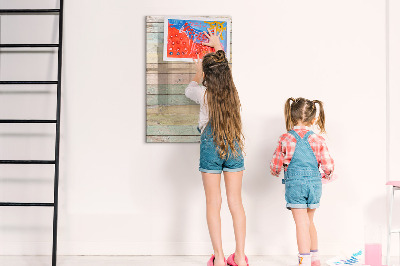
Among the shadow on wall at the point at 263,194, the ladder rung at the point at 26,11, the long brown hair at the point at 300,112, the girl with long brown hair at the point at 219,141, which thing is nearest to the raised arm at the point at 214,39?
the girl with long brown hair at the point at 219,141

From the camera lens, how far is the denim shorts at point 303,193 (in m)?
2.88

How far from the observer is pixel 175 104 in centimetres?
340

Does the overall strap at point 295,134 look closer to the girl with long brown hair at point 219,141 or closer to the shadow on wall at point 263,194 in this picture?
the girl with long brown hair at point 219,141

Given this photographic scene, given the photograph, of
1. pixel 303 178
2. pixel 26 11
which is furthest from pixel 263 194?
pixel 26 11

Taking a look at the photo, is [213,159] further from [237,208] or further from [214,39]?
[214,39]

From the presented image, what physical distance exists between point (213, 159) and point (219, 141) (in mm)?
121

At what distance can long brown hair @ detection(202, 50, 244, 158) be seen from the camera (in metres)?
2.88

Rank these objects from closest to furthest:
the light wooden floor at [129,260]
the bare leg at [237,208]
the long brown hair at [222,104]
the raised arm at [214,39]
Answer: the long brown hair at [222,104] < the bare leg at [237,208] < the light wooden floor at [129,260] < the raised arm at [214,39]

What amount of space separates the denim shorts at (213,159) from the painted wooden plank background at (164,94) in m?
0.46

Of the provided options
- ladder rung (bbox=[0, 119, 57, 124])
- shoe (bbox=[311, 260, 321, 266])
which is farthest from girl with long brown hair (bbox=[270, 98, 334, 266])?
ladder rung (bbox=[0, 119, 57, 124])

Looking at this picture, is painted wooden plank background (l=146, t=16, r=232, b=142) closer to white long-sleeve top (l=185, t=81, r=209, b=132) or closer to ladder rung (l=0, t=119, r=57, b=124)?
white long-sleeve top (l=185, t=81, r=209, b=132)

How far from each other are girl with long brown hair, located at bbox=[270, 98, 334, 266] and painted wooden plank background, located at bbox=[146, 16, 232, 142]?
29.1 inches

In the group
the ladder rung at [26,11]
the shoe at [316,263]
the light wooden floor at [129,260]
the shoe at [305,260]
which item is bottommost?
the light wooden floor at [129,260]

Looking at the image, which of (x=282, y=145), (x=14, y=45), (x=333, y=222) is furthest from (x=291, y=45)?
(x=14, y=45)
